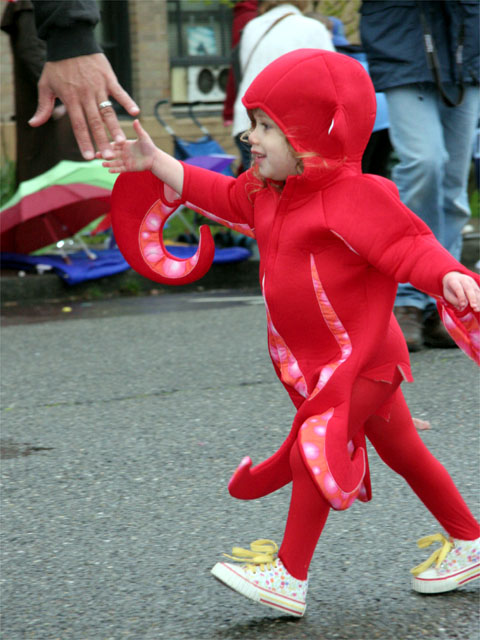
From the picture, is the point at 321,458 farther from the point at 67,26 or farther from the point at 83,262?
the point at 83,262

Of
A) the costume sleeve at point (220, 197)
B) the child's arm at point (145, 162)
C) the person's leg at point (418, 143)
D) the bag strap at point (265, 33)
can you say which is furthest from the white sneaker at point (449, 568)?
the bag strap at point (265, 33)

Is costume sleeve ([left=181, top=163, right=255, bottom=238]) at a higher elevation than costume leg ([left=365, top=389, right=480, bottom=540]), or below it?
higher

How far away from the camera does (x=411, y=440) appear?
2.47 metres

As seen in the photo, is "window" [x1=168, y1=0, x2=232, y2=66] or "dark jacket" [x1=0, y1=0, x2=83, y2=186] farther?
"window" [x1=168, y1=0, x2=232, y2=66]

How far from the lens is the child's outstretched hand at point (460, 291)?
209 centimetres

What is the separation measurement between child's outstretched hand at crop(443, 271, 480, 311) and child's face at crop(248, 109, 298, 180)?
1.36ft

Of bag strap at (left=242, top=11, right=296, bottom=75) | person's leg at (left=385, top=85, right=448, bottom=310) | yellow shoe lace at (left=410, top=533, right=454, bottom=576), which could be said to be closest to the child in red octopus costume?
yellow shoe lace at (left=410, top=533, right=454, bottom=576)

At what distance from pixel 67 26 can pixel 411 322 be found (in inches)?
98.8

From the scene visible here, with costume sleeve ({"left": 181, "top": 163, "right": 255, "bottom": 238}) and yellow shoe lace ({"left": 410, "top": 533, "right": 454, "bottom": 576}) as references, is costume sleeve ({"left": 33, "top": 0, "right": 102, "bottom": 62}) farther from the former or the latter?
yellow shoe lace ({"left": 410, "top": 533, "right": 454, "bottom": 576})

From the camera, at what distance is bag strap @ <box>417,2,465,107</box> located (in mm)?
4789

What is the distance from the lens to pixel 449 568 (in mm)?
2527

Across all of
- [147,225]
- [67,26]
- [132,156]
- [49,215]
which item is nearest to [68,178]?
[49,215]

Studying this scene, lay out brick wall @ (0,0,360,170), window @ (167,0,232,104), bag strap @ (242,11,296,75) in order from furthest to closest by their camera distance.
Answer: window @ (167,0,232,104)
brick wall @ (0,0,360,170)
bag strap @ (242,11,296,75)

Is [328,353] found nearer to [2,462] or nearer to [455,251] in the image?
[2,462]
